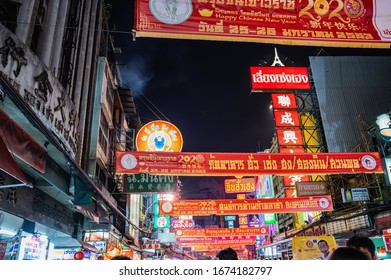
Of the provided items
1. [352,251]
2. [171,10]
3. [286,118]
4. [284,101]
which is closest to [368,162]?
[171,10]

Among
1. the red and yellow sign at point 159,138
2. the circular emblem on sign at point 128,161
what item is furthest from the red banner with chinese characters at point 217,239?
the circular emblem on sign at point 128,161

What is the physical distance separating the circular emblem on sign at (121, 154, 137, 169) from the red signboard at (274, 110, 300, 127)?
12.5m

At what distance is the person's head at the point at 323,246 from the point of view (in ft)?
25.5

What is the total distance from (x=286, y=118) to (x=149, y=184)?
11967 millimetres

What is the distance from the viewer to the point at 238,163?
978cm

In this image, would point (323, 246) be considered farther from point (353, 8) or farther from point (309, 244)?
point (353, 8)

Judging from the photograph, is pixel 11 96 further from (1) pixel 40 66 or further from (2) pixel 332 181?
(2) pixel 332 181

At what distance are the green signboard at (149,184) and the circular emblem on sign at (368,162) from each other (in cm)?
713

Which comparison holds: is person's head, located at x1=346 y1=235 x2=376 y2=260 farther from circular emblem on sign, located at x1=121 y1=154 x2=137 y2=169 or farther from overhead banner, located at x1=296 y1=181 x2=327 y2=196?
overhead banner, located at x1=296 y1=181 x2=327 y2=196

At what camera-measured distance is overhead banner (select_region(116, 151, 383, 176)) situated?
30.9 ft

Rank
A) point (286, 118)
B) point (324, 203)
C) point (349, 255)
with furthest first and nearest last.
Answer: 1. point (286, 118)
2. point (324, 203)
3. point (349, 255)

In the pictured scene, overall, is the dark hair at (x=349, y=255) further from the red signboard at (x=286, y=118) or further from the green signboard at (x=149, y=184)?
the red signboard at (x=286, y=118)

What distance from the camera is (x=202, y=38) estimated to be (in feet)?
19.4

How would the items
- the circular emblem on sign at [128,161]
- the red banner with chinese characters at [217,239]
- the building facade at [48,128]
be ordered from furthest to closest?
1. the red banner with chinese characters at [217,239]
2. the circular emblem on sign at [128,161]
3. the building facade at [48,128]
